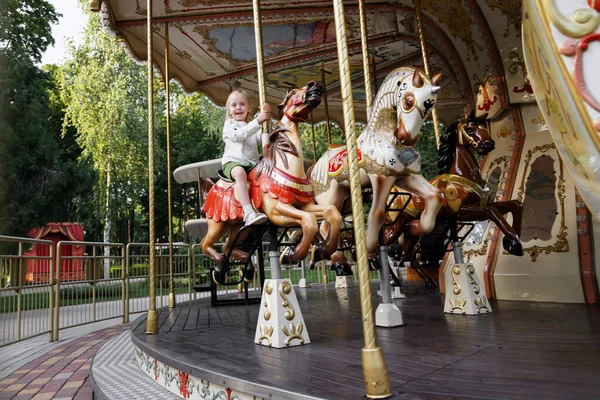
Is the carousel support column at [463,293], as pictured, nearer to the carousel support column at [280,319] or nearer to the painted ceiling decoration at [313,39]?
the carousel support column at [280,319]

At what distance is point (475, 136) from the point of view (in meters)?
4.94

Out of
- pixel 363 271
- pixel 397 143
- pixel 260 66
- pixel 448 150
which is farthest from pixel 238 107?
pixel 448 150

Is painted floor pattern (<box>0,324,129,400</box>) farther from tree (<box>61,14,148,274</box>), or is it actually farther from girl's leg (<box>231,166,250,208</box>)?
tree (<box>61,14,148,274</box>)

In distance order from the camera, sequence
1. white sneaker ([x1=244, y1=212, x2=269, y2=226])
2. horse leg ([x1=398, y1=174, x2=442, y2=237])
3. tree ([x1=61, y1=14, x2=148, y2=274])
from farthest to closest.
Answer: tree ([x1=61, y1=14, x2=148, y2=274]) < horse leg ([x1=398, y1=174, x2=442, y2=237]) < white sneaker ([x1=244, y1=212, x2=269, y2=226])

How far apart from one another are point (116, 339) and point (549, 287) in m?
5.41

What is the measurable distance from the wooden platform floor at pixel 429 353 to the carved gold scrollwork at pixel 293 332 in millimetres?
107

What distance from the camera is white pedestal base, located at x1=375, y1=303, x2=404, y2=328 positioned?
3727mm

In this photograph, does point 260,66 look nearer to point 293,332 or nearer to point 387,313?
point 293,332

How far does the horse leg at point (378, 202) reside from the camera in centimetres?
386

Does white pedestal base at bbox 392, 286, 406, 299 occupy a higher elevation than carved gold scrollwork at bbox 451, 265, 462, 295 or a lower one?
lower

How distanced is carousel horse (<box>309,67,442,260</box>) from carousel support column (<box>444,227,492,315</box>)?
631 mm

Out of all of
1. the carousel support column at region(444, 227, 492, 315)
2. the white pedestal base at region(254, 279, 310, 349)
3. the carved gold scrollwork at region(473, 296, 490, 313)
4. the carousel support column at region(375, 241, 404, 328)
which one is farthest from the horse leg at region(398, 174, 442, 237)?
the white pedestal base at region(254, 279, 310, 349)

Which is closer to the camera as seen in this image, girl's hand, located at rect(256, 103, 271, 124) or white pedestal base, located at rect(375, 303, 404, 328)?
girl's hand, located at rect(256, 103, 271, 124)

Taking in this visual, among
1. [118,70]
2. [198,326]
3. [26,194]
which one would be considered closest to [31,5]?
[118,70]
